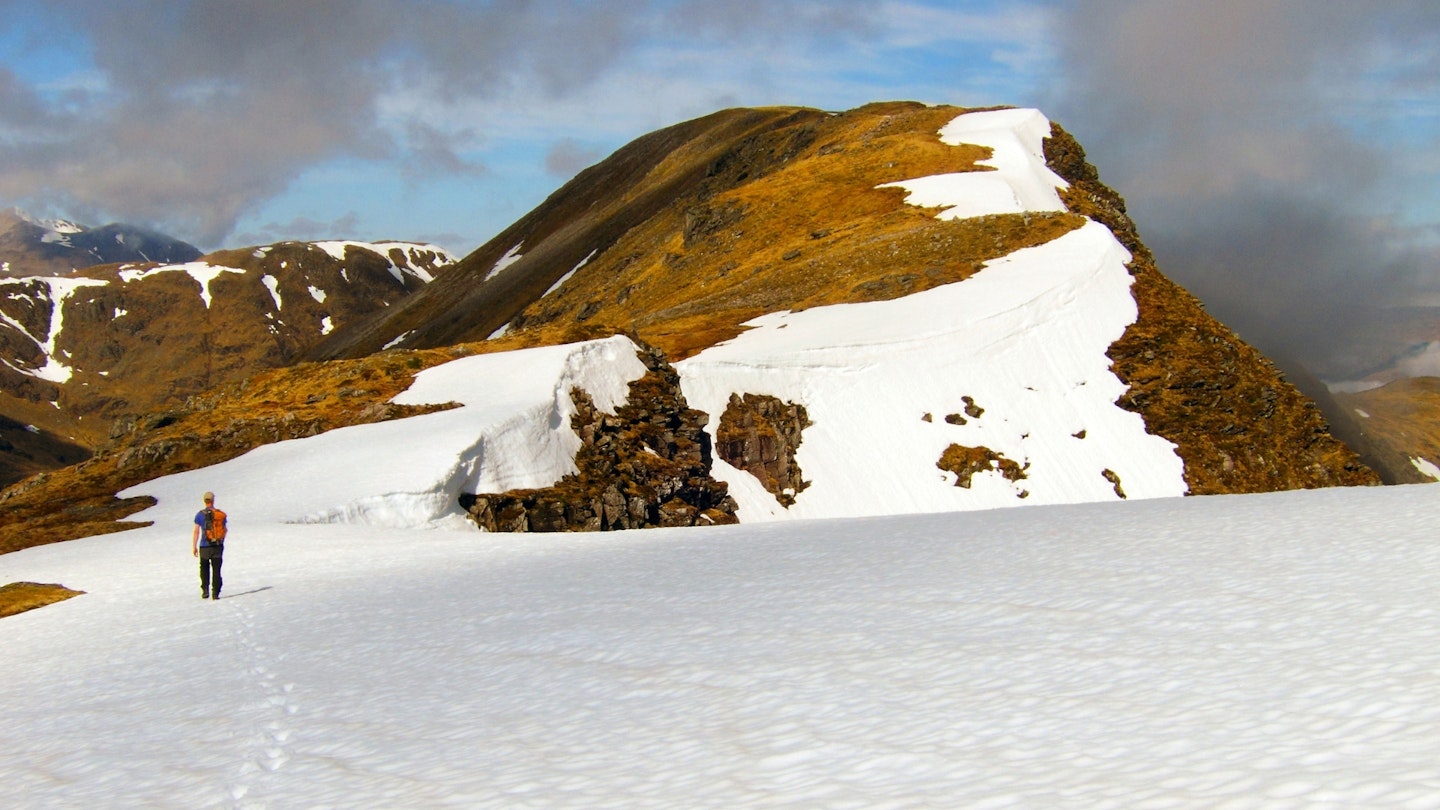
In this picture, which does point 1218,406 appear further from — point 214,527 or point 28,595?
point 28,595

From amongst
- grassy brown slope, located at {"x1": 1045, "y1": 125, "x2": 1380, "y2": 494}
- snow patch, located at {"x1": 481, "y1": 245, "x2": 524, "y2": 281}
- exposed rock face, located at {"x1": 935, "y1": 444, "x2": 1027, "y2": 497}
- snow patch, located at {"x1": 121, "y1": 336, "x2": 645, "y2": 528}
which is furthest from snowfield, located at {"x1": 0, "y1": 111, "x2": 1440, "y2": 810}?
snow patch, located at {"x1": 481, "y1": 245, "x2": 524, "y2": 281}

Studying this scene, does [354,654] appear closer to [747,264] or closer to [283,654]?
[283,654]

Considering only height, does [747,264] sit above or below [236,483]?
above

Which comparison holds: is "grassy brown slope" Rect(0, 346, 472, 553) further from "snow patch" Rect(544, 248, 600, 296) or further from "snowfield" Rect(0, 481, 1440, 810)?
"snow patch" Rect(544, 248, 600, 296)

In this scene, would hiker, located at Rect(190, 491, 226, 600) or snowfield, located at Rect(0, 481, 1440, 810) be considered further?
hiker, located at Rect(190, 491, 226, 600)

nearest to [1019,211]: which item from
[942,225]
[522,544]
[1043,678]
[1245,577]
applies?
[942,225]

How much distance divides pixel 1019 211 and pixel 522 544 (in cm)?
5715

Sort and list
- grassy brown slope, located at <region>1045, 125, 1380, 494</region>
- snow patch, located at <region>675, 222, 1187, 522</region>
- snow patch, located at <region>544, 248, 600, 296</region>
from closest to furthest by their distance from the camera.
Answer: snow patch, located at <region>675, 222, 1187, 522</region>
grassy brown slope, located at <region>1045, 125, 1380, 494</region>
snow patch, located at <region>544, 248, 600, 296</region>

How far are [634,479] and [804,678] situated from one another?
103ft

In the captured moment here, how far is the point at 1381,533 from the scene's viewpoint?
62.2 feet

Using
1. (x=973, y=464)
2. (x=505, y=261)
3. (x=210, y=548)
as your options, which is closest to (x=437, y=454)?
(x=210, y=548)

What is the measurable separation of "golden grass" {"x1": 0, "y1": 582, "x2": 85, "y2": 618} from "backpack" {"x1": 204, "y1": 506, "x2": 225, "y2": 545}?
4.91m

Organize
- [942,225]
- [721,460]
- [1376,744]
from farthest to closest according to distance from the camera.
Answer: [942,225]
[721,460]
[1376,744]

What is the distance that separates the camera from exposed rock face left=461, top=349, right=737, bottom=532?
3856cm
